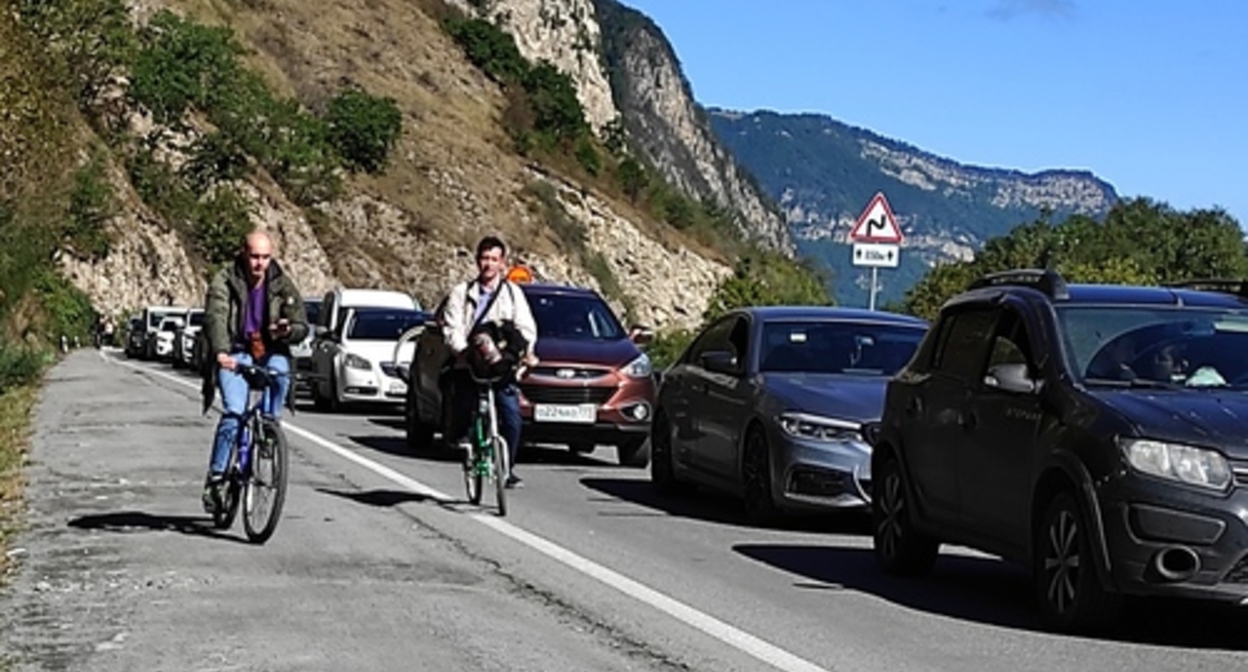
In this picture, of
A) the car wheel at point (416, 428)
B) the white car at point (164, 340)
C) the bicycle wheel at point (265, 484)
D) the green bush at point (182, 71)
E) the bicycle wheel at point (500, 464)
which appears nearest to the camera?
the bicycle wheel at point (265, 484)

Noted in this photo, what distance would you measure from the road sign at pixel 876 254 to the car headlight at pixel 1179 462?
14.3 m

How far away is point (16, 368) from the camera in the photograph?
35.7 metres

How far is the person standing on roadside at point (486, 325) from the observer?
1506cm

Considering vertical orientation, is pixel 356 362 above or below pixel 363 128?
below

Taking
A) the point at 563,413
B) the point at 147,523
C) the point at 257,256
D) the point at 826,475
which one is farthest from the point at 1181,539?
the point at 563,413

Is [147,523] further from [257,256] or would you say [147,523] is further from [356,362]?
[356,362]

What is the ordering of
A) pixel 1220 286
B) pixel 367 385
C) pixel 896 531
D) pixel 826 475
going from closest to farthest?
pixel 1220 286 < pixel 896 531 < pixel 826 475 < pixel 367 385

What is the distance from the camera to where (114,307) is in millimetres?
81750

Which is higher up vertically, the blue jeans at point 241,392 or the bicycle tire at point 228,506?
the blue jeans at point 241,392

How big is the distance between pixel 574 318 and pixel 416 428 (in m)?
2.06

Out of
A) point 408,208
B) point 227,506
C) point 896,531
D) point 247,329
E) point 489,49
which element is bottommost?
point 227,506

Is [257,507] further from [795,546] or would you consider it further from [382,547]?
[795,546]

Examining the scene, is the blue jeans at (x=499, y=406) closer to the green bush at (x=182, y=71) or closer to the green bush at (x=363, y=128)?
the green bush at (x=182, y=71)

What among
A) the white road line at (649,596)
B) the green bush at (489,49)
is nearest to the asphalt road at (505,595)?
the white road line at (649,596)
